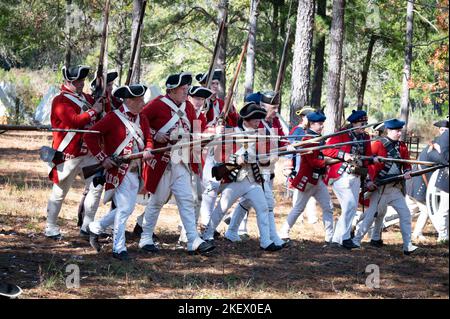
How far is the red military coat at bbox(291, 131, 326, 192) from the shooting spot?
10.7 meters

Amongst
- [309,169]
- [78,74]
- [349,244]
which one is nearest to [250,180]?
[309,169]

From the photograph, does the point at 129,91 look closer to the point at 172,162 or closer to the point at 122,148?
the point at 122,148

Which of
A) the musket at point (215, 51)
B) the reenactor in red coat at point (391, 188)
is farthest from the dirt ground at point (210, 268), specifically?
the musket at point (215, 51)

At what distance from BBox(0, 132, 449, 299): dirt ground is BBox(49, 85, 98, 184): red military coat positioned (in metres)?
1.07

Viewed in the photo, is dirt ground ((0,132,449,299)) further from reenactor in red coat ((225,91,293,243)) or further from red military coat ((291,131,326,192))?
red military coat ((291,131,326,192))

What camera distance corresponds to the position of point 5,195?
14031 mm

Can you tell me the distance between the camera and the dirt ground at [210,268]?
7.78 m

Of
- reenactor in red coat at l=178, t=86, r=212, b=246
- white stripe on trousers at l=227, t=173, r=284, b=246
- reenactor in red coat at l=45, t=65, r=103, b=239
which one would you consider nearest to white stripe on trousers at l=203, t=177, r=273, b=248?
white stripe on trousers at l=227, t=173, r=284, b=246

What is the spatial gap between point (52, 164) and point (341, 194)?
3.63m

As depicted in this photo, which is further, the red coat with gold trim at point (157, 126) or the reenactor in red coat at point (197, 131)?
the reenactor in red coat at point (197, 131)

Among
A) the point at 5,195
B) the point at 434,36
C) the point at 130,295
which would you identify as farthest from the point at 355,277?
the point at 434,36

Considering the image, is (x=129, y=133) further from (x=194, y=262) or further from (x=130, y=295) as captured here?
(x=130, y=295)

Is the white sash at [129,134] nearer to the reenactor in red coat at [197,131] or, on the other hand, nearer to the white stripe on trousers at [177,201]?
the white stripe on trousers at [177,201]

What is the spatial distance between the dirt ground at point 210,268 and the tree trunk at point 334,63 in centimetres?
512
